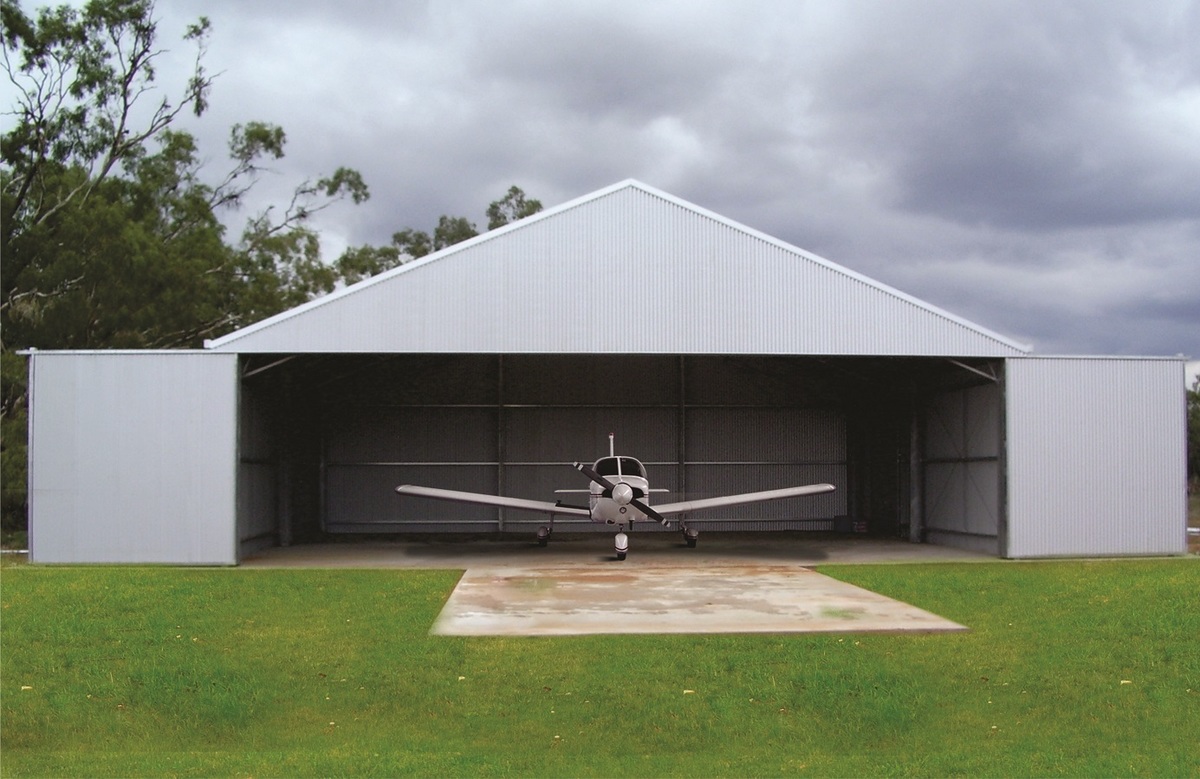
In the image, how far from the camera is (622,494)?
2303 centimetres

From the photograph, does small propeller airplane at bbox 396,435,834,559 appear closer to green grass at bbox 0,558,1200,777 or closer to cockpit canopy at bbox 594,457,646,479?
cockpit canopy at bbox 594,457,646,479

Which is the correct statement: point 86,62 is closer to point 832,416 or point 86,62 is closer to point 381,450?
point 381,450

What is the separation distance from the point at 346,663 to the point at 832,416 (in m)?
23.1

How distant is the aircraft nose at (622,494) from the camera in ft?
75.5

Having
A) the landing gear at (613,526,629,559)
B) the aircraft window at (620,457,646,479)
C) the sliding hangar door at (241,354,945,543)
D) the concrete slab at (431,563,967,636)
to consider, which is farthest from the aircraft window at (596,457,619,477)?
the sliding hangar door at (241,354,945,543)

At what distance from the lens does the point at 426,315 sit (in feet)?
71.2

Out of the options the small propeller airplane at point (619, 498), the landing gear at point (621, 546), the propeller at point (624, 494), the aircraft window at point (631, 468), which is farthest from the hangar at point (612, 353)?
the landing gear at point (621, 546)

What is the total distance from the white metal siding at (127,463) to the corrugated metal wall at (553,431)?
32.0 ft

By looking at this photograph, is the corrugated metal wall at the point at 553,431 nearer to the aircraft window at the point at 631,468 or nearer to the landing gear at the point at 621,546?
the aircraft window at the point at 631,468

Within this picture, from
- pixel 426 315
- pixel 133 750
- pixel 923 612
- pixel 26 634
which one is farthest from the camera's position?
pixel 426 315

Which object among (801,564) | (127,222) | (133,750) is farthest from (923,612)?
(127,222)

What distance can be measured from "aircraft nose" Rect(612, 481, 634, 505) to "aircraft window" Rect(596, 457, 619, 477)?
0.79 meters

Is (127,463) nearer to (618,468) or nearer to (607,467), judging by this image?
(607,467)

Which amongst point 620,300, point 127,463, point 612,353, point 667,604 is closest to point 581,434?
point 620,300
